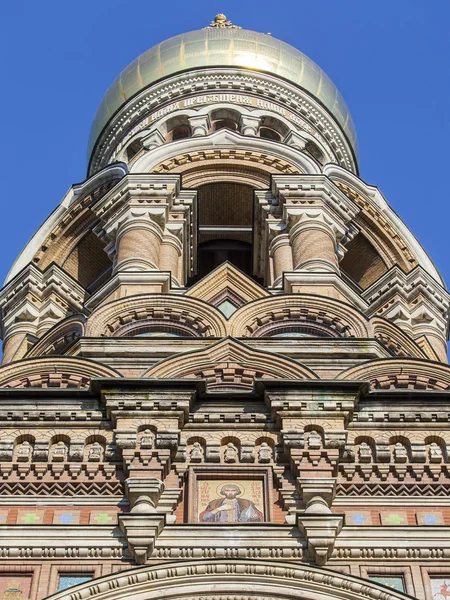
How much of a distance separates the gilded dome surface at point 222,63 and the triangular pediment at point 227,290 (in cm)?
907

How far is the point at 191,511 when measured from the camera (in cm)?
1005

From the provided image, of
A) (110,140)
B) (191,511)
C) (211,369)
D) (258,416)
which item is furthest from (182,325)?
(110,140)

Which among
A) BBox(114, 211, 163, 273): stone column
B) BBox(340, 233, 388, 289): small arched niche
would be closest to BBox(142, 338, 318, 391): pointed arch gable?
BBox(114, 211, 163, 273): stone column

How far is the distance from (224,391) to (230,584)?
2.49 m

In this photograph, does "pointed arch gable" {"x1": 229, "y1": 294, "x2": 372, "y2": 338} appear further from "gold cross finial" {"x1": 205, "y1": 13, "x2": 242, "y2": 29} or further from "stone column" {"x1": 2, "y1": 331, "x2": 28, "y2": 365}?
"gold cross finial" {"x1": 205, "y1": 13, "x2": 242, "y2": 29}

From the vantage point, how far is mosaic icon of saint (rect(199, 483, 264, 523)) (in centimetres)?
1002

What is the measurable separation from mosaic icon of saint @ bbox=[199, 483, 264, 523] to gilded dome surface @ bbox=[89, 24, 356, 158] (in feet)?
50.1

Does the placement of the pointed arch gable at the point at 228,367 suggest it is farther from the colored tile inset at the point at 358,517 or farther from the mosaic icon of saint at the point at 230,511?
the colored tile inset at the point at 358,517

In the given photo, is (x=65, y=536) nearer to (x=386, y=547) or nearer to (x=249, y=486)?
(x=249, y=486)

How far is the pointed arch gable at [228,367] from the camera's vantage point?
12.2m

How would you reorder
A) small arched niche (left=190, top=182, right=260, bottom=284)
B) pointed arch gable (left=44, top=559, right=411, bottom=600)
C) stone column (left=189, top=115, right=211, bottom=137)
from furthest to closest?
stone column (left=189, top=115, right=211, bottom=137), small arched niche (left=190, top=182, right=260, bottom=284), pointed arch gable (left=44, top=559, right=411, bottom=600)

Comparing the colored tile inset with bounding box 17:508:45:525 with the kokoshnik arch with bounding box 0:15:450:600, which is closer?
the kokoshnik arch with bounding box 0:15:450:600

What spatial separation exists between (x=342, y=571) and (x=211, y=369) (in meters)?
3.30

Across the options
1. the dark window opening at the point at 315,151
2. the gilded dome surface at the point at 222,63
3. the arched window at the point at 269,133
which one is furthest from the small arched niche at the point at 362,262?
the gilded dome surface at the point at 222,63
